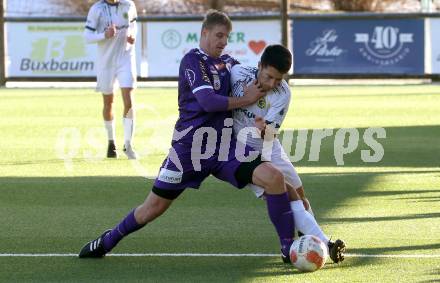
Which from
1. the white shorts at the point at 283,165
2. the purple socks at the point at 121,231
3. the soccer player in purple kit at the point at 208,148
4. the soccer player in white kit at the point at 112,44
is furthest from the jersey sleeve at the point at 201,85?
the soccer player in white kit at the point at 112,44

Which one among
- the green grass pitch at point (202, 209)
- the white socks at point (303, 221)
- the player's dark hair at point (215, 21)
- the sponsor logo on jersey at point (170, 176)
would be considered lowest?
the green grass pitch at point (202, 209)

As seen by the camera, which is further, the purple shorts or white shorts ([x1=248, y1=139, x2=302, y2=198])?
white shorts ([x1=248, y1=139, x2=302, y2=198])

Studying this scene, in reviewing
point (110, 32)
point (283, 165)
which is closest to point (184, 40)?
point (110, 32)

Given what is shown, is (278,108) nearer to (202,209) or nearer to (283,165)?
(283,165)

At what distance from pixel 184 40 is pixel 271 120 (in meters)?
19.7

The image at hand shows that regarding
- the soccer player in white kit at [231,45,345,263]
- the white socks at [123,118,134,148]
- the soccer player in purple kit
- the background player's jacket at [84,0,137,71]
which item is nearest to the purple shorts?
the soccer player in purple kit

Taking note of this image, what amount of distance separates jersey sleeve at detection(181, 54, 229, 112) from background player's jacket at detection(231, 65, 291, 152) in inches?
9.1

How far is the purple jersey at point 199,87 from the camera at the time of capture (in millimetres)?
7555

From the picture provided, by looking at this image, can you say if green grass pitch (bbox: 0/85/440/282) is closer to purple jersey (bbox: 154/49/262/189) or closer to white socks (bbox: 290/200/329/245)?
white socks (bbox: 290/200/329/245)

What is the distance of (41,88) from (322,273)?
20.4 meters

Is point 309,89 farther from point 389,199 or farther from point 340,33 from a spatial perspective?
point 389,199

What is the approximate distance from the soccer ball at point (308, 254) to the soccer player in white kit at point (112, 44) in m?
6.77

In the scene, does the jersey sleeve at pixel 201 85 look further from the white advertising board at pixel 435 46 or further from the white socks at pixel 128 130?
the white advertising board at pixel 435 46

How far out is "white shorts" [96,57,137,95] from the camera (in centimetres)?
1390
